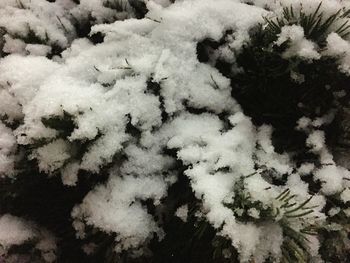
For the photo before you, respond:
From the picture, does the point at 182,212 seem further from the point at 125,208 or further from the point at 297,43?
the point at 297,43

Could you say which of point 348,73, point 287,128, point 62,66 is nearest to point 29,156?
point 62,66

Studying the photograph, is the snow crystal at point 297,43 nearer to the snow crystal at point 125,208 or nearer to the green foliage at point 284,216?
the green foliage at point 284,216

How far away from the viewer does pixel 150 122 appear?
1343 millimetres

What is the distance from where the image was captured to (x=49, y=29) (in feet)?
5.35

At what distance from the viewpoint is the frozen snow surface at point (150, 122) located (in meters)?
1.23

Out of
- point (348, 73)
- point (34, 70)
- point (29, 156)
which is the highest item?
point (348, 73)

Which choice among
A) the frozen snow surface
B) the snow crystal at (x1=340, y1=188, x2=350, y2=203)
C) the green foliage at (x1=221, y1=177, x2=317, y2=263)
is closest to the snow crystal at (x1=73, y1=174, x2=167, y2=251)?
the frozen snow surface

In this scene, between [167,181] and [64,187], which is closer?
[167,181]

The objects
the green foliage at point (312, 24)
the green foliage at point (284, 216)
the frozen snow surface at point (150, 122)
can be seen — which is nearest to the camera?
the green foliage at point (284, 216)

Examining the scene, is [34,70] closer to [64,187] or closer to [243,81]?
[64,187]

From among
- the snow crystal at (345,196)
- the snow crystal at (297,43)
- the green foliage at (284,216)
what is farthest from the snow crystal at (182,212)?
the snow crystal at (297,43)

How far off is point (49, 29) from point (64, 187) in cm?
66

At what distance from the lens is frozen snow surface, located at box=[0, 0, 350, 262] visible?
48.3 inches

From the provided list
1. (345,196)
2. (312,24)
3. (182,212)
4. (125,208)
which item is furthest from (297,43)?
(125,208)
